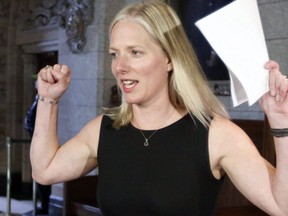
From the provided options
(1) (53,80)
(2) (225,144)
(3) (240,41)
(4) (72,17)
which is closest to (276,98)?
(3) (240,41)

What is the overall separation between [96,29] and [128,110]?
3.58 m

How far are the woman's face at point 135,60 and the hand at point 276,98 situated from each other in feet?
1.20

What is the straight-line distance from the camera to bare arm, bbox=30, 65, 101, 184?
150 cm

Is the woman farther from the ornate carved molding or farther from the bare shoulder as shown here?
the ornate carved molding

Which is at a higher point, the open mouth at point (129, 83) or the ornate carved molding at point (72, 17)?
the ornate carved molding at point (72, 17)

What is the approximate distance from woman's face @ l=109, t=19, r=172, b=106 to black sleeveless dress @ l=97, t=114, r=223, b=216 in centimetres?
15

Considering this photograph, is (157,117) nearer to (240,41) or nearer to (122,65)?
(122,65)

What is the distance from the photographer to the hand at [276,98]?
1067 millimetres

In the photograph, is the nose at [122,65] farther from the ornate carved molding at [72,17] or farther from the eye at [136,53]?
the ornate carved molding at [72,17]

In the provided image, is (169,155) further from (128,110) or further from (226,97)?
(226,97)

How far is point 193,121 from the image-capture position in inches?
55.4

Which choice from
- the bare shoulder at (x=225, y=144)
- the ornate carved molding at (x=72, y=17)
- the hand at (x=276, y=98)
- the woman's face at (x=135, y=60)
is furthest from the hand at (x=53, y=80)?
the ornate carved molding at (x=72, y=17)

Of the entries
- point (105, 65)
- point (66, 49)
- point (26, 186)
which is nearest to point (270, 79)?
point (105, 65)

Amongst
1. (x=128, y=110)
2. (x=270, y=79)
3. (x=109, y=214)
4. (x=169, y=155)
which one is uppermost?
(x=270, y=79)
